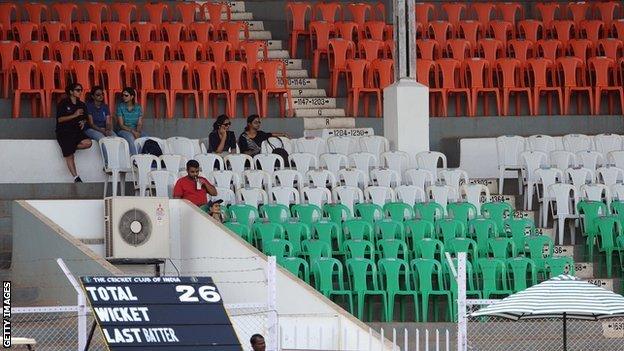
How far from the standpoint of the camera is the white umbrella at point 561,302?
1466cm

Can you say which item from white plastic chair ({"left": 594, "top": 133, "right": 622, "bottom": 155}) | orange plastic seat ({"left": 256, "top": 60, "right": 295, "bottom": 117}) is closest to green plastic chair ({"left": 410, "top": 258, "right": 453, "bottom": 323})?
white plastic chair ({"left": 594, "top": 133, "right": 622, "bottom": 155})

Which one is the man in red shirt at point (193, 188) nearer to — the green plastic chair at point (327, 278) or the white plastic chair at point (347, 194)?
the white plastic chair at point (347, 194)

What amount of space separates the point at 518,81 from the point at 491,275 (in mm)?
7833

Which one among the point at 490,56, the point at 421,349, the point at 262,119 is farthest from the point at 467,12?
the point at 421,349

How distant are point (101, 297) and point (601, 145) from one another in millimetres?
12783

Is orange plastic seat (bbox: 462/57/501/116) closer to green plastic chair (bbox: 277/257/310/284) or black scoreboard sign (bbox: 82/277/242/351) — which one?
green plastic chair (bbox: 277/257/310/284)

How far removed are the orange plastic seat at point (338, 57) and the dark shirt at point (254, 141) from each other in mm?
3527

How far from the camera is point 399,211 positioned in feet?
70.5

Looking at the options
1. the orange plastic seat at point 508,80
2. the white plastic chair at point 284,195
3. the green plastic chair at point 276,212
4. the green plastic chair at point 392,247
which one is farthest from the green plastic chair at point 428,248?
the orange plastic seat at point 508,80

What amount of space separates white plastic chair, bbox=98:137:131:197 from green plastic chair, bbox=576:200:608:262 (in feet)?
18.8

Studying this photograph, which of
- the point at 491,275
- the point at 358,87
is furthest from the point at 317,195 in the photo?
the point at 358,87

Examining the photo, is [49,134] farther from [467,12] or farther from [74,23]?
[467,12]

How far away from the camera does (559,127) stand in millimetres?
26531

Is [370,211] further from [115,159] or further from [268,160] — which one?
[115,159]
